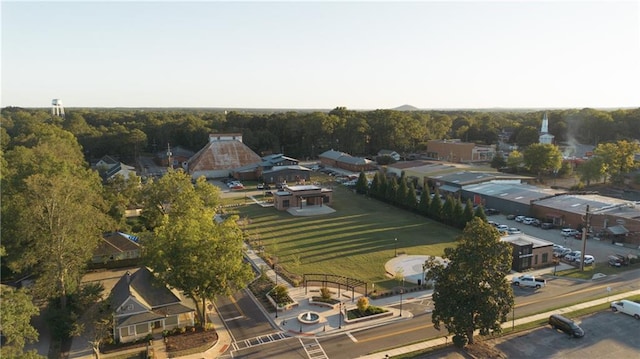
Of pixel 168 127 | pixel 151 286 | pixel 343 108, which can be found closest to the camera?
pixel 151 286

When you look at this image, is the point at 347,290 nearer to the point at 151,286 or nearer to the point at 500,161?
the point at 151,286

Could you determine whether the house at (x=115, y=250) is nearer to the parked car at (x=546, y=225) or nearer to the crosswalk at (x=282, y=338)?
the crosswalk at (x=282, y=338)

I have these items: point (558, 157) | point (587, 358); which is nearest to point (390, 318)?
point (587, 358)

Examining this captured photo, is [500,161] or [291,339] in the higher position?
[500,161]

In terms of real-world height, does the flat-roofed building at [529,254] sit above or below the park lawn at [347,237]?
above

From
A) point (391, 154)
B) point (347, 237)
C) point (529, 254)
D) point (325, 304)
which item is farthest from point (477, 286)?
point (391, 154)

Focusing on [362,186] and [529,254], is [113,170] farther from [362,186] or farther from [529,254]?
[529,254]

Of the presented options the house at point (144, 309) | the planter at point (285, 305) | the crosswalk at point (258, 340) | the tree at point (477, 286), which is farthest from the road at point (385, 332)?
the tree at point (477, 286)
